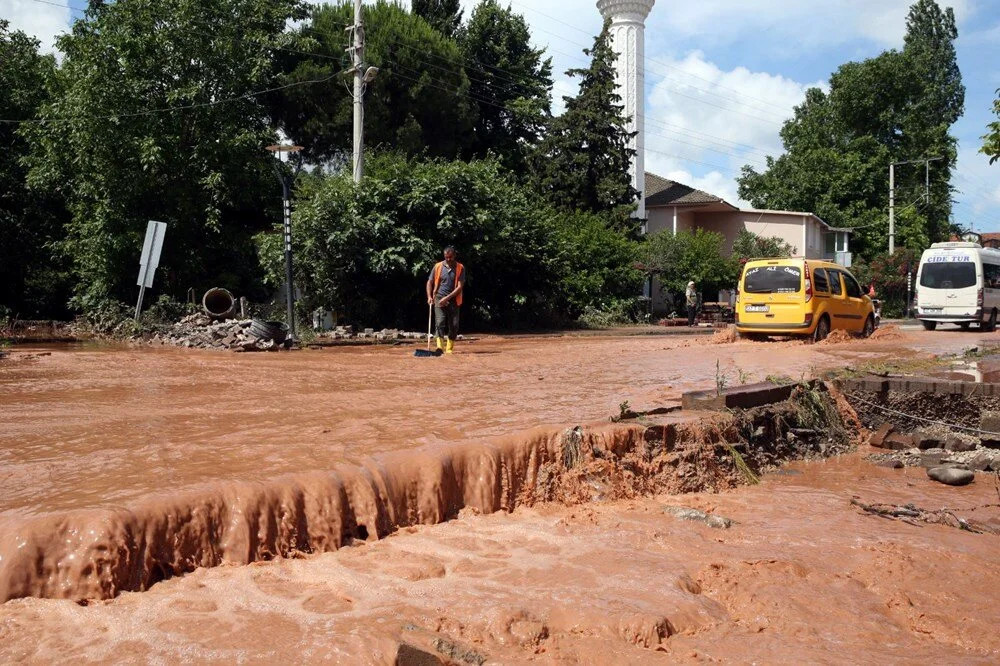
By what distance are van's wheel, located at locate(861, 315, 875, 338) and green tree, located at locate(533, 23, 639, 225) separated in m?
15.9

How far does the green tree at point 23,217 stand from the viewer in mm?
26016

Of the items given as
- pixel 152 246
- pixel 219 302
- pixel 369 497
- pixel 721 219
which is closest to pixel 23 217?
pixel 219 302

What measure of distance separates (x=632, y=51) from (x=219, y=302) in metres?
27.6

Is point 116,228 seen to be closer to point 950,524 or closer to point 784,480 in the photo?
point 784,480

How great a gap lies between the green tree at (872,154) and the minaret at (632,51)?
48.1 feet

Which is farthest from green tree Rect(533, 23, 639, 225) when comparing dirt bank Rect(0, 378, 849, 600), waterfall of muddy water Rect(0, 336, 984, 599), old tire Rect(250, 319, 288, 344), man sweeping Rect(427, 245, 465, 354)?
dirt bank Rect(0, 378, 849, 600)

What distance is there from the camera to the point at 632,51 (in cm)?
4159

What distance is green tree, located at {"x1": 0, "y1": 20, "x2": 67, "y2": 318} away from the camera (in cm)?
2602

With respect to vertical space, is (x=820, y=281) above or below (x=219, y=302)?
above

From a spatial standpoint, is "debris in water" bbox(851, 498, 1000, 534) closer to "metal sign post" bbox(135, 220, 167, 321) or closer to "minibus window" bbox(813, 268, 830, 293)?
"minibus window" bbox(813, 268, 830, 293)

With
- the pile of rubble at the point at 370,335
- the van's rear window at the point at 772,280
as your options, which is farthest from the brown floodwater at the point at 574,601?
the pile of rubble at the point at 370,335

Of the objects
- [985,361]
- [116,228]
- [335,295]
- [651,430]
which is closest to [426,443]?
[651,430]

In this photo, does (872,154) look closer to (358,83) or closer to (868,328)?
(868,328)

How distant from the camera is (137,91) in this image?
75.9 feet
